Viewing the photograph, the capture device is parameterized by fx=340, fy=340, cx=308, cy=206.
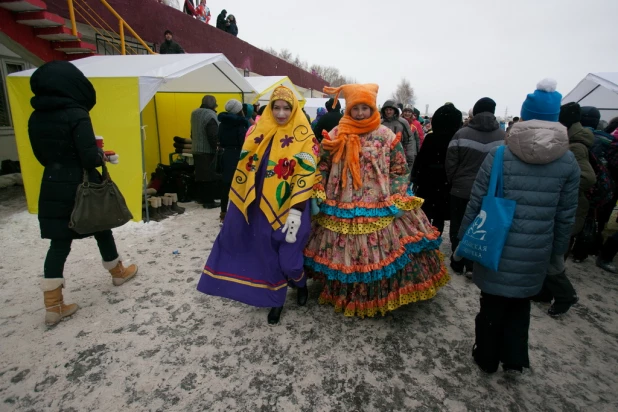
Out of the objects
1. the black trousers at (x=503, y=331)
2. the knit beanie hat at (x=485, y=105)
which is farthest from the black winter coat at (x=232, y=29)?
the black trousers at (x=503, y=331)

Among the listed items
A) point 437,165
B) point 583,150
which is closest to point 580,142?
point 583,150

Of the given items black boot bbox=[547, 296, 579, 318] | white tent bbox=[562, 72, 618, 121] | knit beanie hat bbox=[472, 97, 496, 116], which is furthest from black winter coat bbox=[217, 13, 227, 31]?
black boot bbox=[547, 296, 579, 318]

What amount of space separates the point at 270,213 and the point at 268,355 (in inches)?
41.3

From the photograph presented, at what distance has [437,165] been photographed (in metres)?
4.11

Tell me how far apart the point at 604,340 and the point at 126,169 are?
5809 millimetres

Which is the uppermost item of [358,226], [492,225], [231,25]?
[231,25]

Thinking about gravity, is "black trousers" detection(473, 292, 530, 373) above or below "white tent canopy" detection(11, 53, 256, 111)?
below

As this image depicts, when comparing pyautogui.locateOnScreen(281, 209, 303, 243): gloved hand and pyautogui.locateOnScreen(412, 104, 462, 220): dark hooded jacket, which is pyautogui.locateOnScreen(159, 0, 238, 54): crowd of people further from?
pyautogui.locateOnScreen(281, 209, 303, 243): gloved hand

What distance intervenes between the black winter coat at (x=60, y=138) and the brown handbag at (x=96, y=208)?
0.10 meters

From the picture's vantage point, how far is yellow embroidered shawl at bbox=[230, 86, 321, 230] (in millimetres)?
2650

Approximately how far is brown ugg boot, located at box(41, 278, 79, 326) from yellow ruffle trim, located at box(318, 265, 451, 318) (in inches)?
88.6

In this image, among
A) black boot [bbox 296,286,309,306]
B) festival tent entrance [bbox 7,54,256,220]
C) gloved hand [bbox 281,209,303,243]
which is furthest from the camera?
festival tent entrance [bbox 7,54,256,220]

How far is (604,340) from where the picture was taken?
2.79m

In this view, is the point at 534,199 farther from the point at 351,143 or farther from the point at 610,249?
the point at 610,249
